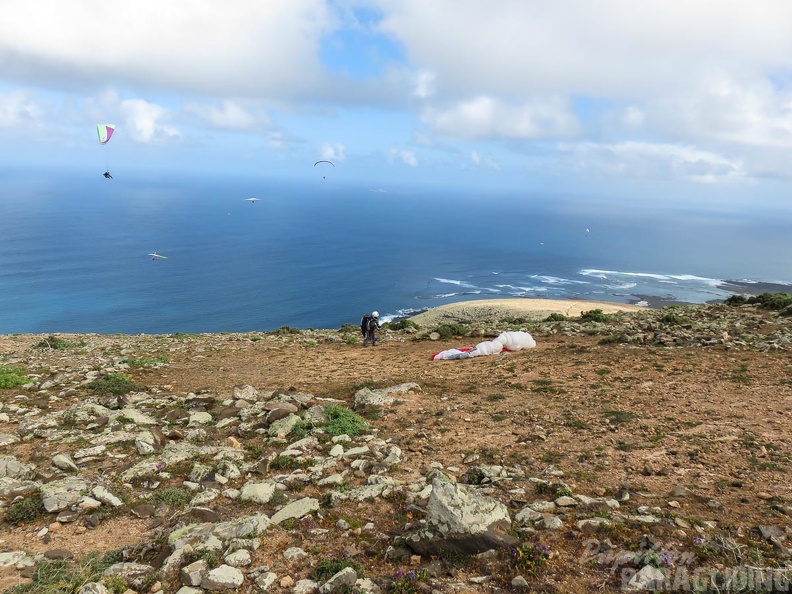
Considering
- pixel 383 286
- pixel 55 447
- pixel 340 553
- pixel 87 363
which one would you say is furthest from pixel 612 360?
pixel 383 286

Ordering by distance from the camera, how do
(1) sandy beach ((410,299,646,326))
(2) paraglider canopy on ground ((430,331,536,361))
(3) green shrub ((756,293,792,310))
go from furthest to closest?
(1) sandy beach ((410,299,646,326)) → (3) green shrub ((756,293,792,310)) → (2) paraglider canopy on ground ((430,331,536,361))

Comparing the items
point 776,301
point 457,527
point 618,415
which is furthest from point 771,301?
point 457,527

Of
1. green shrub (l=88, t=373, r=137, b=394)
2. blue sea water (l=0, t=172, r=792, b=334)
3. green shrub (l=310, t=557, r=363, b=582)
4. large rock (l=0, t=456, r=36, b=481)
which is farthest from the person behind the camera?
blue sea water (l=0, t=172, r=792, b=334)

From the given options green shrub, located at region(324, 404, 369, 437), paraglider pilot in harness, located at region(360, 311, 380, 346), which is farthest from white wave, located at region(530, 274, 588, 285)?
green shrub, located at region(324, 404, 369, 437)

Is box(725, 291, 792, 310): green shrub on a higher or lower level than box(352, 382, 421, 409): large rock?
higher

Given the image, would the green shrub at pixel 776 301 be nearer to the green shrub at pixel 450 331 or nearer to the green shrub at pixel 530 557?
the green shrub at pixel 450 331

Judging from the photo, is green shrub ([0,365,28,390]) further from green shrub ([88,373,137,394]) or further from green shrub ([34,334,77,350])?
green shrub ([34,334,77,350])

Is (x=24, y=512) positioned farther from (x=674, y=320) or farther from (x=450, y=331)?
(x=674, y=320)

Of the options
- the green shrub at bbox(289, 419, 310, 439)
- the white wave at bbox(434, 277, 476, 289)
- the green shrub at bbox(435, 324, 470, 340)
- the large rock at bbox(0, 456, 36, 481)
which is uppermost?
the green shrub at bbox(289, 419, 310, 439)
